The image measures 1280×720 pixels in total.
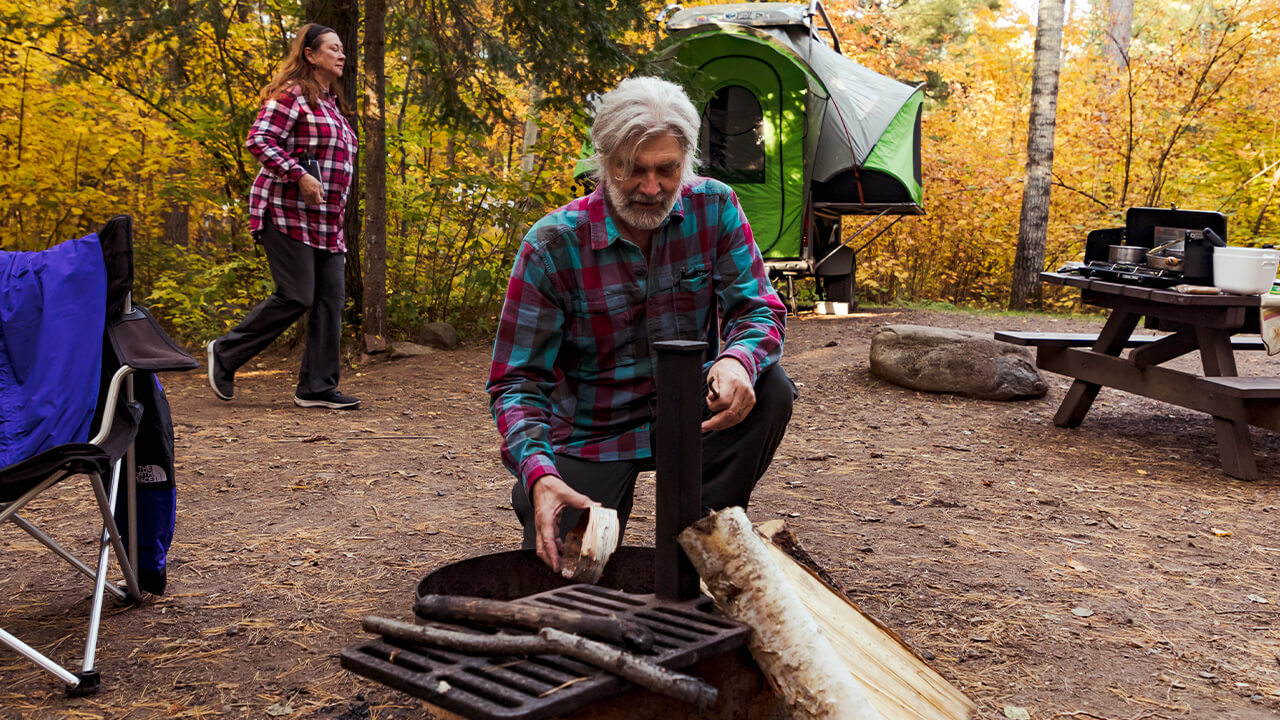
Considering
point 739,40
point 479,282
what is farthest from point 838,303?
point 479,282

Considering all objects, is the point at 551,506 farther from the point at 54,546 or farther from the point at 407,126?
the point at 407,126

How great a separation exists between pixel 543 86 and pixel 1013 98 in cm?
1147

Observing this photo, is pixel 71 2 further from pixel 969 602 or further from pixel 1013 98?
pixel 1013 98

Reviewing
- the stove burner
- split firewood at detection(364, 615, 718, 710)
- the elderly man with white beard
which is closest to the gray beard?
the elderly man with white beard

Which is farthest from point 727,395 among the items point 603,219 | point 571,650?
point 571,650

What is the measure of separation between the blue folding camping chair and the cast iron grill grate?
122 cm

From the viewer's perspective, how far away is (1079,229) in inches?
519

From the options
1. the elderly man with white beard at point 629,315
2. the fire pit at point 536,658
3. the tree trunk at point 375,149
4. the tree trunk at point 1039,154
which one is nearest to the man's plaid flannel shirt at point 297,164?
the tree trunk at point 375,149

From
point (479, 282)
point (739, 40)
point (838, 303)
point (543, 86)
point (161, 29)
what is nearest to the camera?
point (161, 29)

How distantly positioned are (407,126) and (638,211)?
21.5ft

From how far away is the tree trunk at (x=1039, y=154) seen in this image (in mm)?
10898

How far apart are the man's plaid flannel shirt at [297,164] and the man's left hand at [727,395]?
140 inches

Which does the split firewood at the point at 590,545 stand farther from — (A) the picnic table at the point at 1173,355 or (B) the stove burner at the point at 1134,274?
(B) the stove burner at the point at 1134,274

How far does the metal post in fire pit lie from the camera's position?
5.72 feet
